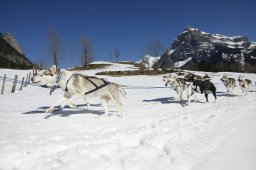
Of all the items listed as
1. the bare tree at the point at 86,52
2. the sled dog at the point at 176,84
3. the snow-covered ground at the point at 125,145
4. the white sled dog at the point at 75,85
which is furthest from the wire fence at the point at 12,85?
the bare tree at the point at 86,52

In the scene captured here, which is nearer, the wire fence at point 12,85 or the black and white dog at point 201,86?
the black and white dog at point 201,86

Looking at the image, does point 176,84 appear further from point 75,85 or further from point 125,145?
point 125,145

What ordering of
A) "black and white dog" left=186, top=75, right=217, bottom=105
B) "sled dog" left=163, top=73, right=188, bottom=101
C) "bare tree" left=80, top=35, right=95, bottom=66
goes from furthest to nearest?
"bare tree" left=80, top=35, right=95, bottom=66
"black and white dog" left=186, top=75, right=217, bottom=105
"sled dog" left=163, top=73, right=188, bottom=101

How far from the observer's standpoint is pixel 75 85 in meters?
11.1

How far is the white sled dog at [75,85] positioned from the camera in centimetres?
1108

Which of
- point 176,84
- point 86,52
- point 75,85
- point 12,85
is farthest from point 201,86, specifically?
point 86,52

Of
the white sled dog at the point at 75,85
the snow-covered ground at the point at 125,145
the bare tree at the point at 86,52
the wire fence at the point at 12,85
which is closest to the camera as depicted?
the snow-covered ground at the point at 125,145

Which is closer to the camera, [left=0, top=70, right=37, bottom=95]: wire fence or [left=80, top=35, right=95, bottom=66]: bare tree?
[left=0, top=70, right=37, bottom=95]: wire fence

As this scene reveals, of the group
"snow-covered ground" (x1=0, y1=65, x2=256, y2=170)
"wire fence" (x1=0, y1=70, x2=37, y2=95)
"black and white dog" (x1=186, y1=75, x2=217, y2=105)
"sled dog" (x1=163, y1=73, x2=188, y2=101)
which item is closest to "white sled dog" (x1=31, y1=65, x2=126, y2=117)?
"snow-covered ground" (x1=0, y1=65, x2=256, y2=170)

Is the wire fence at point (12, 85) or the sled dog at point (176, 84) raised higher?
the sled dog at point (176, 84)

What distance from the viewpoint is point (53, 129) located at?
8453mm

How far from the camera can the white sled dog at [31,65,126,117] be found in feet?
36.3

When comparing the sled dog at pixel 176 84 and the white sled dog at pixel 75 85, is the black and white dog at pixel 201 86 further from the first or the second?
the white sled dog at pixel 75 85

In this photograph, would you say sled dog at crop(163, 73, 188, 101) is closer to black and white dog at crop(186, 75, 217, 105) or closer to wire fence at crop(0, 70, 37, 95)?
black and white dog at crop(186, 75, 217, 105)
